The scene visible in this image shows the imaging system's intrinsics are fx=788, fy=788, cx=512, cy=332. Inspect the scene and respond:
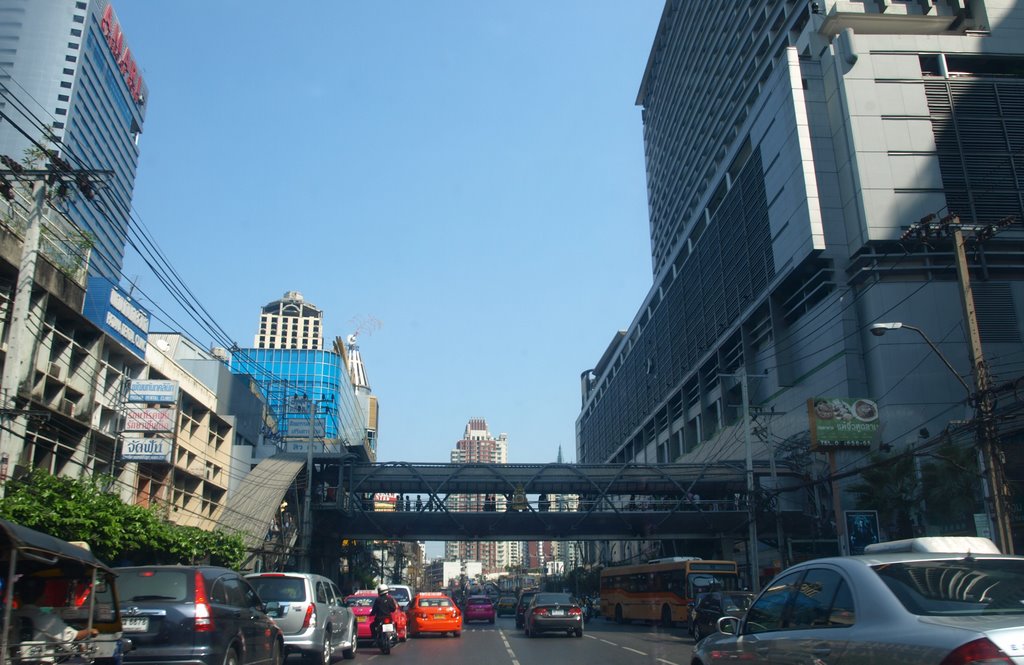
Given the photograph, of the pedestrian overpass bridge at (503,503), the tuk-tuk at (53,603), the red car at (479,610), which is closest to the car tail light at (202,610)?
the tuk-tuk at (53,603)

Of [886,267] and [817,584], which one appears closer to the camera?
[817,584]

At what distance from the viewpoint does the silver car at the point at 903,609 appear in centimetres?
419

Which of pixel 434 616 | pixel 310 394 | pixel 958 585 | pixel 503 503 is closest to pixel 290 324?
pixel 310 394

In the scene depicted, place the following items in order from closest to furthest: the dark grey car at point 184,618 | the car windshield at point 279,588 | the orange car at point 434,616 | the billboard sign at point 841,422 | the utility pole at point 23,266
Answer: the dark grey car at point 184,618 → the car windshield at point 279,588 → the utility pole at point 23,266 → the orange car at point 434,616 → the billboard sign at point 841,422

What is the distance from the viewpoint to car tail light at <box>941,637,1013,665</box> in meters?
3.98

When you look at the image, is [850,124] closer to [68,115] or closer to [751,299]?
[751,299]

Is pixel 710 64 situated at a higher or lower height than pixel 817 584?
higher

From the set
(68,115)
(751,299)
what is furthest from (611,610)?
(68,115)

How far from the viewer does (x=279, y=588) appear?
14016mm

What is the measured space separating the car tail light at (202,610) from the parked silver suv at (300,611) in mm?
4101

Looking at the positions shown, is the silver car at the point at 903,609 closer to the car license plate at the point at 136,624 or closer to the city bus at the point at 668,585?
the car license plate at the point at 136,624

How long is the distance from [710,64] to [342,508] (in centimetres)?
5639

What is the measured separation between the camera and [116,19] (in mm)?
126188

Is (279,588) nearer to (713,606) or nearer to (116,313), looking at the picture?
(713,606)
